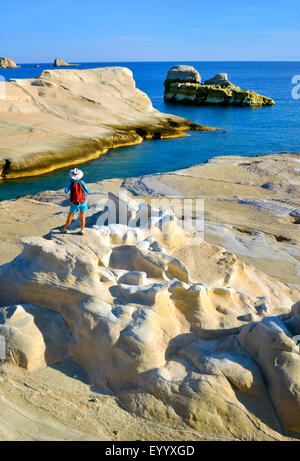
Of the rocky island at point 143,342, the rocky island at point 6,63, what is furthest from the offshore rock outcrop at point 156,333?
the rocky island at point 6,63

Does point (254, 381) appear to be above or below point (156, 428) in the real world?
above

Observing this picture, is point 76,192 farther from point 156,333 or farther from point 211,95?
point 211,95

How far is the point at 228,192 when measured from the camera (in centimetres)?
1291

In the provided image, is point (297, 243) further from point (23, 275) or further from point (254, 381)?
point (23, 275)

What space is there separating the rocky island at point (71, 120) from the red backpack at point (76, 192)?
1166 centimetres

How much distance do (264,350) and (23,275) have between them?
9.78ft

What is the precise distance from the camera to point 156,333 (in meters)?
4.22

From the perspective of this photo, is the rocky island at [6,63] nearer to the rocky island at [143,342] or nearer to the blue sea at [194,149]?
the blue sea at [194,149]

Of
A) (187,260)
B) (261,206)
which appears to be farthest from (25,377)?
(261,206)

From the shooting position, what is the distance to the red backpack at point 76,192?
18.9 ft

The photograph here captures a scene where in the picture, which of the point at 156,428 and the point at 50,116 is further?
the point at 50,116

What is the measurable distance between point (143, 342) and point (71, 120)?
19.9 metres

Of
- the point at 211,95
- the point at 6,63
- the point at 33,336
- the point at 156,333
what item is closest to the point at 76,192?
the point at 33,336

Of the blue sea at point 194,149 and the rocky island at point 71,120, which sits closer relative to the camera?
the blue sea at point 194,149
